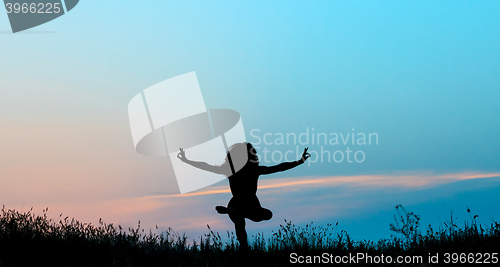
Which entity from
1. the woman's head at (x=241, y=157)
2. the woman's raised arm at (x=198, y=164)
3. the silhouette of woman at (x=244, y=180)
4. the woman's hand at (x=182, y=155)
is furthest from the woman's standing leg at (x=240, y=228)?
the woman's hand at (x=182, y=155)

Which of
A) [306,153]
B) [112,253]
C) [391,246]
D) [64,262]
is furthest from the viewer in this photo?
[391,246]

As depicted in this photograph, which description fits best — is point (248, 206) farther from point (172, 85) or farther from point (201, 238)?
point (172, 85)

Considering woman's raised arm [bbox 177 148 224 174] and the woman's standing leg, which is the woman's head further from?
the woman's standing leg

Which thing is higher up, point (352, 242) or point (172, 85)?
point (172, 85)

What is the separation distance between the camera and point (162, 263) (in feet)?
27.8

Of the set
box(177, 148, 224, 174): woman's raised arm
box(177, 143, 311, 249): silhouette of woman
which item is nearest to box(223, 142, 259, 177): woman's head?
box(177, 143, 311, 249): silhouette of woman

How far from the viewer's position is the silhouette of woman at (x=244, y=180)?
9117mm

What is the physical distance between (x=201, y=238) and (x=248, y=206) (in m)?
1.43

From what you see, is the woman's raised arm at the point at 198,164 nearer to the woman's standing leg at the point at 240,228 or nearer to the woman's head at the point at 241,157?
the woman's head at the point at 241,157

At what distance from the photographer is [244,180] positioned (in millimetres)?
9391

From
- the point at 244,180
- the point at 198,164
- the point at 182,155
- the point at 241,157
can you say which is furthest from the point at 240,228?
the point at 182,155

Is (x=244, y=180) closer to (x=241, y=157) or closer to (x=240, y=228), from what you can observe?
(x=241, y=157)

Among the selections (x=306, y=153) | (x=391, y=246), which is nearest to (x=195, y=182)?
(x=306, y=153)

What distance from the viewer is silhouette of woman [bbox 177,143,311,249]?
912cm
